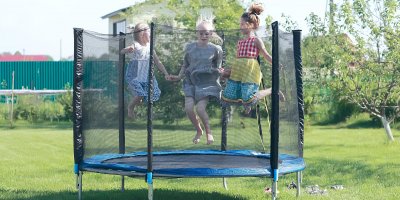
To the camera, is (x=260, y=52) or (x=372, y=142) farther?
(x=372, y=142)

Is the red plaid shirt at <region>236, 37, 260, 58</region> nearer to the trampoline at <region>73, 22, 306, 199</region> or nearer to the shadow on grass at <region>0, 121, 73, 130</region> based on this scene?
the trampoline at <region>73, 22, 306, 199</region>

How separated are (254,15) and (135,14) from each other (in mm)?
15916

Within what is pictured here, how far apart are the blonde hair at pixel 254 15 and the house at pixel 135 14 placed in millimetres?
11720

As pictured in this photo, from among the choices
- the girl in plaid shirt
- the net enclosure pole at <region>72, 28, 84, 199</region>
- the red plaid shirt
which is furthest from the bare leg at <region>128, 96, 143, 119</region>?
the red plaid shirt

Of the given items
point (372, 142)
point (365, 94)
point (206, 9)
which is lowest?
point (372, 142)

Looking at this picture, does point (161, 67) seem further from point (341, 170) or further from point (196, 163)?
point (341, 170)

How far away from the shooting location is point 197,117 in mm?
6941

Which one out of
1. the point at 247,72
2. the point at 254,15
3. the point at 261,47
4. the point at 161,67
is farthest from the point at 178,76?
the point at 254,15

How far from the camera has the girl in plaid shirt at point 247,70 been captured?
6.55 metres

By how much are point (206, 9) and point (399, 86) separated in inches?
311

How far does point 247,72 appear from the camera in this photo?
6613mm

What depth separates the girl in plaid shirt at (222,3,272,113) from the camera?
6.55 meters

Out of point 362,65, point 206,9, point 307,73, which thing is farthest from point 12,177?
point 206,9

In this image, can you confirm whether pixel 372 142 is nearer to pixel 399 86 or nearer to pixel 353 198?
pixel 399 86
